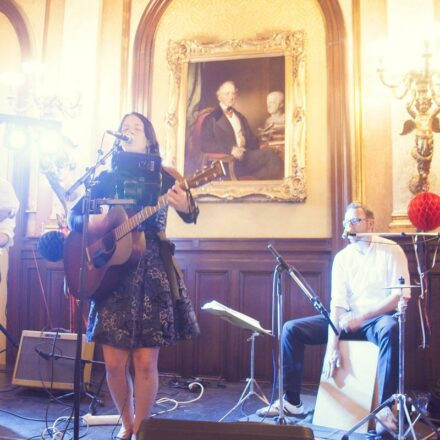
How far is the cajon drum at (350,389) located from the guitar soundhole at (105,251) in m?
1.64

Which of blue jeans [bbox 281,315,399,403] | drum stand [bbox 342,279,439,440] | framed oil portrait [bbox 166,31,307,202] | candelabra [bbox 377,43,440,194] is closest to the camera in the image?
drum stand [bbox 342,279,439,440]

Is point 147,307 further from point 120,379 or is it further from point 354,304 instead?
point 354,304

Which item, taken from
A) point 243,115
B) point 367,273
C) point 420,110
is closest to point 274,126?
point 243,115

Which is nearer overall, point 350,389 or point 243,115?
→ point 350,389

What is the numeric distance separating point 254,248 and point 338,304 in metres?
1.04

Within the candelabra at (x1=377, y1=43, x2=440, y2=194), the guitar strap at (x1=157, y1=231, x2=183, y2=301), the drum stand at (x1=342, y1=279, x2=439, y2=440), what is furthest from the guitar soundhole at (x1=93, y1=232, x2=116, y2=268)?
the candelabra at (x1=377, y1=43, x2=440, y2=194)

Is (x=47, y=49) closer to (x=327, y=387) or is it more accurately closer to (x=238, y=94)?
(x=238, y=94)

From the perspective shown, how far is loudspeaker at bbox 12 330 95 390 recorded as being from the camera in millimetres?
3387

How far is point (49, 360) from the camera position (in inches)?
135

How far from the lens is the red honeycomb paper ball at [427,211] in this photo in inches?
133

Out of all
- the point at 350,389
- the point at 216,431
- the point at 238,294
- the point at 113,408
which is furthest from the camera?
the point at 238,294

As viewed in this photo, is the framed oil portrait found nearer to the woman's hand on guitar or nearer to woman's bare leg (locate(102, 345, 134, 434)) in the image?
the woman's hand on guitar

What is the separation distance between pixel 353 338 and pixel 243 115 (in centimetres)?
210

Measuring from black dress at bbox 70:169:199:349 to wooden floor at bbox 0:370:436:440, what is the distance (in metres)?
0.84
